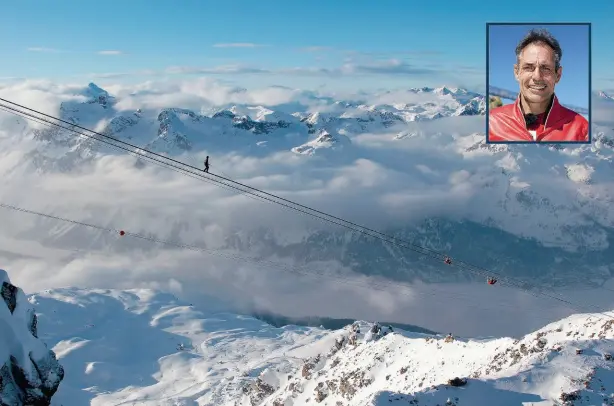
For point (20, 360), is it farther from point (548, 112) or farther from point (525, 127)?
point (548, 112)

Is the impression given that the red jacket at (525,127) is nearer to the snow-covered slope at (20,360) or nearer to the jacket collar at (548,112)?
the jacket collar at (548,112)

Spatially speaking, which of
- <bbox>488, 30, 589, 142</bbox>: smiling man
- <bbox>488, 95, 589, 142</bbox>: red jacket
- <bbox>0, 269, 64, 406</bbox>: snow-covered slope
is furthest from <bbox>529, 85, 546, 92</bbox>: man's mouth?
<bbox>0, 269, 64, 406</bbox>: snow-covered slope

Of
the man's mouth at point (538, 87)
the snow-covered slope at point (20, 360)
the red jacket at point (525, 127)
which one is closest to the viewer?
the snow-covered slope at point (20, 360)

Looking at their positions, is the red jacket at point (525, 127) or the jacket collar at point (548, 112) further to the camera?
the red jacket at point (525, 127)

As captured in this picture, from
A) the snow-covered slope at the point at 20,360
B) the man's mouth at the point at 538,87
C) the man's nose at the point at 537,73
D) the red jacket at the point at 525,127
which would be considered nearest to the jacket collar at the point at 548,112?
the red jacket at the point at 525,127

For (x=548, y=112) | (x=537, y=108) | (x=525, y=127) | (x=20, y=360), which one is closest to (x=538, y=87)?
(x=537, y=108)
